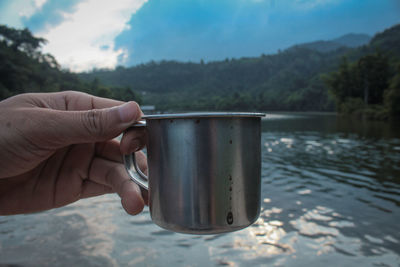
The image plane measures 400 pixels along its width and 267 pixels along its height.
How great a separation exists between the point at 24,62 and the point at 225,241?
4712 cm

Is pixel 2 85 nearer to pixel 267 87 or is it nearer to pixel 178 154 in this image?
pixel 178 154

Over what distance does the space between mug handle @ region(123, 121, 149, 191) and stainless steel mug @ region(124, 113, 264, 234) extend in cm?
26

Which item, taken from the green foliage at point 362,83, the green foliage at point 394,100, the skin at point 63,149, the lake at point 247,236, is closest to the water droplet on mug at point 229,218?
the skin at point 63,149

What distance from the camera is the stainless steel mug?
1172 mm

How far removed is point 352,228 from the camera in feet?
21.7

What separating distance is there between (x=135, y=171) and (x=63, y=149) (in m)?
0.79

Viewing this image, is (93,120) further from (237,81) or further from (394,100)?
(237,81)

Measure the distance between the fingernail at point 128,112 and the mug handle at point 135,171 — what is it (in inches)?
1.8

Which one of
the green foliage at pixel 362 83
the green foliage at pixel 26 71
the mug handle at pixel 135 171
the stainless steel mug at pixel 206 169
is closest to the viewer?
the stainless steel mug at pixel 206 169

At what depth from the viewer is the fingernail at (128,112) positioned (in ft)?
5.18

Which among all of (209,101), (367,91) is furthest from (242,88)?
(367,91)

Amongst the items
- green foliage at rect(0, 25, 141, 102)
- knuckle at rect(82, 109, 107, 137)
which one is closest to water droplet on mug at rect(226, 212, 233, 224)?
knuckle at rect(82, 109, 107, 137)

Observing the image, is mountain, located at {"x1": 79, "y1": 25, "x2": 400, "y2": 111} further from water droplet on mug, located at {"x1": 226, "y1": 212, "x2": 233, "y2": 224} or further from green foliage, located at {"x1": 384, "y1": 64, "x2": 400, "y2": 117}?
water droplet on mug, located at {"x1": 226, "y1": 212, "x2": 233, "y2": 224}

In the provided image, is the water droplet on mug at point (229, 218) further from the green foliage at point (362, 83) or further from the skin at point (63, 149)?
the green foliage at point (362, 83)
